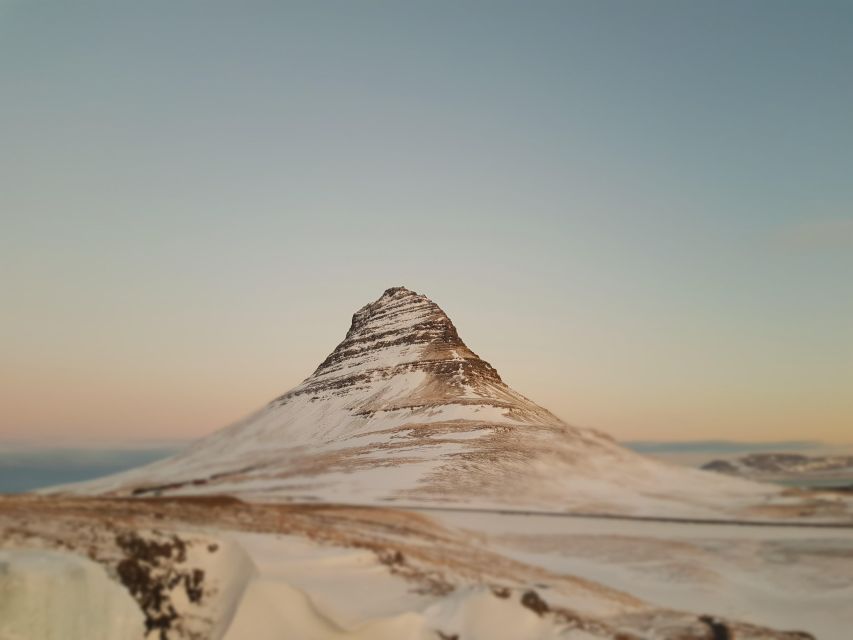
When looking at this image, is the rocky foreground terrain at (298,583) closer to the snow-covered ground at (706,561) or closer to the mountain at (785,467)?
the snow-covered ground at (706,561)

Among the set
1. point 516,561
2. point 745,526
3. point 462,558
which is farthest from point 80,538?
point 745,526

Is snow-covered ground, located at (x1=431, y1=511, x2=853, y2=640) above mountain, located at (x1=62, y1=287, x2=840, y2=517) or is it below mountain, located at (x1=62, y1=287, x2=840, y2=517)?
below

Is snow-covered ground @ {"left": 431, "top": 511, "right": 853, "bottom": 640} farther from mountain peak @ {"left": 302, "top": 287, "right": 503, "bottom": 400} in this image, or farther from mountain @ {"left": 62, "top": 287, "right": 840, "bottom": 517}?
mountain peak @ {"left": 302, "top": 287, "right": 503, "bottom": 400}

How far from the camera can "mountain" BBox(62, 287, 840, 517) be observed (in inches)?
609

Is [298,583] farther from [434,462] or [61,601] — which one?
[434,462]

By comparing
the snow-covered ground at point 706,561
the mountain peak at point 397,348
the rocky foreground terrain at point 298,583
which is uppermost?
the mountain peak at point 397,348

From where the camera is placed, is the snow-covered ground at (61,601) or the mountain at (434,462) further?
the mountain at (434,462)

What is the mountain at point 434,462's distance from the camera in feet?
50.8

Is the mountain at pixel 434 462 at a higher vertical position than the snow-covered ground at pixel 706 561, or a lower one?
higher

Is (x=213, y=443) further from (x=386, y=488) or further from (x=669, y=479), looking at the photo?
(x=669, y=479)

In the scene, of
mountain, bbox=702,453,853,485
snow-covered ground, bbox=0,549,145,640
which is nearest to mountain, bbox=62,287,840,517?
mountain, bbox=702,453,853,485

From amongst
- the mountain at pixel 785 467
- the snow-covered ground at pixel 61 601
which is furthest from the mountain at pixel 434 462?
the snow-covered ground at pixel 61 601

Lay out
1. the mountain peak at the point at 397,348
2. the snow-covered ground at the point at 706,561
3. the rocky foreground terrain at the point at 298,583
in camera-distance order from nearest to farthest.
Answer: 1. the rocky foreground terrain at the point at 298,583
2. the snow-covered ground at the point at 706,561
3. the mountain peak at the point at 397,348

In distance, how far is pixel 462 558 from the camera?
1025 cm
